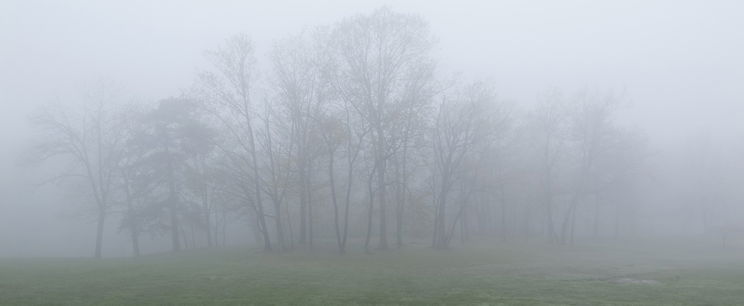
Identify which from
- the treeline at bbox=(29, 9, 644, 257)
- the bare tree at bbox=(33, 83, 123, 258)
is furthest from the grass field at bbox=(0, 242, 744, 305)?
the bare tree at bbox=(33, 83, 123, 258)

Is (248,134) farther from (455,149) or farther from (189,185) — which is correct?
(455,149)

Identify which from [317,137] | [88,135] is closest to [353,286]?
[317,137]

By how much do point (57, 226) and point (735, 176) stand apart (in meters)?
99.2

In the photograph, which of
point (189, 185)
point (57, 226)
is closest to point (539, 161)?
point (189, 185)

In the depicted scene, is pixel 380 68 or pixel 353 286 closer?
pixel 353 286

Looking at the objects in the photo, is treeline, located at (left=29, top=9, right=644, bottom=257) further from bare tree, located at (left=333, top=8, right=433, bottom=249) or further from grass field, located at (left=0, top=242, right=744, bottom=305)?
grass field, located at (left=0, top=242, right=744, bottom=305)

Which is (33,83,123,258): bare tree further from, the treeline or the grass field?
the grass field

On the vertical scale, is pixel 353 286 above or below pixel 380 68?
below

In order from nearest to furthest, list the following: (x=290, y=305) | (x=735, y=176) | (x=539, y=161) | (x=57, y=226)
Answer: (x=290, y=305) < (x=539, y=161) < (x=57, y=226) < (x=735, y=176)

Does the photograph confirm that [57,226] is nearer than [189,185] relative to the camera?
No

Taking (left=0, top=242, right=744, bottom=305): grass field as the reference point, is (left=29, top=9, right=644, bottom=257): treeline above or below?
above

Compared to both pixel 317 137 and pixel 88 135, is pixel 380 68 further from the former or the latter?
pixel 88 135

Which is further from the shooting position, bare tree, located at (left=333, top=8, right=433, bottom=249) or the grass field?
bare tree, located at (left=333, top=8, right=433, bottom=249)

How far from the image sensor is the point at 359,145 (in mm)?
37656
